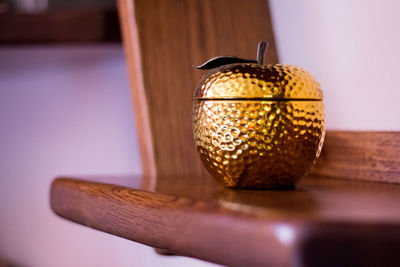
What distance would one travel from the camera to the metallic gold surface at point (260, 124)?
0.43 meters

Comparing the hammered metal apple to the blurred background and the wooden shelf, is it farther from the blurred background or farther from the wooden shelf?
the blurred background

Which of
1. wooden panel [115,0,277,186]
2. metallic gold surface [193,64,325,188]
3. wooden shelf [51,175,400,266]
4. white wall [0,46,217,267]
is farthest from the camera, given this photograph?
white wall [0,46,217,267]

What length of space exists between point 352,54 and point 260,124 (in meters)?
0.19

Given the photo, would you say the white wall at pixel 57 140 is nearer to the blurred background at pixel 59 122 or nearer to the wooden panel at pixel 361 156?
the blurred background at pixel 59 122

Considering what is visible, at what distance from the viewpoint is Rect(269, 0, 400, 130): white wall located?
1.73 feet

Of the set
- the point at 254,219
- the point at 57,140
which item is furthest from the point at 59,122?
the point at 254,219

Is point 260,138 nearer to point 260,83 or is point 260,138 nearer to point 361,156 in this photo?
point 260,83

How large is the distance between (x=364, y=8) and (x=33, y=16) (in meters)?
0.73

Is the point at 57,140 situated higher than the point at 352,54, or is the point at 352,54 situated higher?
the point at 352,54

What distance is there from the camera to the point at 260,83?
434 millimetres

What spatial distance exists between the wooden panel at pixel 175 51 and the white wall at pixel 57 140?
0.53 metres

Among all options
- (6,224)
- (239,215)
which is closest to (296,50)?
(239,215)

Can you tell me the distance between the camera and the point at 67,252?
1.36 metres

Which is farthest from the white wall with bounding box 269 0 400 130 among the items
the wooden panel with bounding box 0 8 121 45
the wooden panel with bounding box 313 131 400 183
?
the wooden panel with bounding box 0 8 121 45
